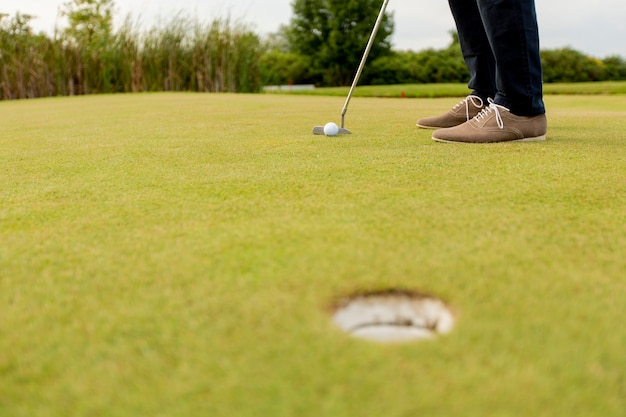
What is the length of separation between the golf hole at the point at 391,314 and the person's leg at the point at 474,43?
2.40m

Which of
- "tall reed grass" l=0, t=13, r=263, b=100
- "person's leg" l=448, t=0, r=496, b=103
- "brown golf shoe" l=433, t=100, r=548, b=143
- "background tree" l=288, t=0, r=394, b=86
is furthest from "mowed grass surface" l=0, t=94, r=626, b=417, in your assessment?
"background tree" l=288, t=0, r=394, b=86

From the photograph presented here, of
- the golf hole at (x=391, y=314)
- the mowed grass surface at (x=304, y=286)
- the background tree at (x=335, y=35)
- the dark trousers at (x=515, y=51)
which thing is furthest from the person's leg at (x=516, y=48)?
the background tree at (x=335, y=35)

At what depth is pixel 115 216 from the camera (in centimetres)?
131

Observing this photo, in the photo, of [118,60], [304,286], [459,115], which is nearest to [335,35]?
[118,60]

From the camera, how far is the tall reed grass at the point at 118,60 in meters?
9.92

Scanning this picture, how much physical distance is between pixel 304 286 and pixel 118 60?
33.4 ft

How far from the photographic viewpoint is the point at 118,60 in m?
10.1

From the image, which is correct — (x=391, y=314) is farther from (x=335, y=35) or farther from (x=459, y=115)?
(x=335, y=35)

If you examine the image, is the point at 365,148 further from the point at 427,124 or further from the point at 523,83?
the point at 427,124

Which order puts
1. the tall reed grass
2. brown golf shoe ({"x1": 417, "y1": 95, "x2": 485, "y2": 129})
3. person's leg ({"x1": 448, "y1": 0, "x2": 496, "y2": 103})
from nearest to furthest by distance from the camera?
person's leg ({"x1": 448, "y1": 0, "x2": 496, "y2": 103}) → brown golf shoe ({"x1": 417, "y1": 95, "x2": 485, "y2": 129}) → the tall reed grass

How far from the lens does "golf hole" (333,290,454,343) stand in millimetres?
831

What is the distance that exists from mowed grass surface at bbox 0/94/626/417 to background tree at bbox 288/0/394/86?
117 ft

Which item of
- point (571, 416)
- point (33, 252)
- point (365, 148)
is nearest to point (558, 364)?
point (571, 416)

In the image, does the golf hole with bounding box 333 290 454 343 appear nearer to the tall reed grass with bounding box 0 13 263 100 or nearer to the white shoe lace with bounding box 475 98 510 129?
the white shoe lace with bounding box 475 98 510 129
